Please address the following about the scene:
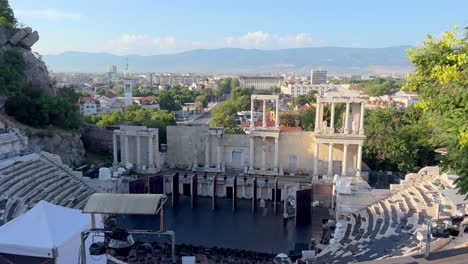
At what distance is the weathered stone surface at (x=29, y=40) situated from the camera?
44000mm

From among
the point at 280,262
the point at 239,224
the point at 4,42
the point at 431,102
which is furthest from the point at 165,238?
the point at 4,42

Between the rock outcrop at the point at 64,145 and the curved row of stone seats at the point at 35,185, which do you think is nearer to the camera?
the curved row of stone seats at the point at 35,185

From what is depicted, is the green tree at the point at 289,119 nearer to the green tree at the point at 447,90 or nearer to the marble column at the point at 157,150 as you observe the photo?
the marble column at the point at 157,150

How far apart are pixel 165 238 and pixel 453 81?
70.5ft

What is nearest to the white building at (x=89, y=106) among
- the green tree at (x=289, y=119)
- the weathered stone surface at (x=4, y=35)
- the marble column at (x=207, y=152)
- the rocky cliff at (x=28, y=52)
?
the rocky cliff at (x=28, y=52)

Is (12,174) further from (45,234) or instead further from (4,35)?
(4,35)

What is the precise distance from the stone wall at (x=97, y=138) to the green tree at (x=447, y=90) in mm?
37095

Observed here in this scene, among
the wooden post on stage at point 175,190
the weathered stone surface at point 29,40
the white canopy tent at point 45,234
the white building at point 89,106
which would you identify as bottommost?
the wooden post on stage at point 175,190

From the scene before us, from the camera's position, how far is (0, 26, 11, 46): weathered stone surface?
4120 cm

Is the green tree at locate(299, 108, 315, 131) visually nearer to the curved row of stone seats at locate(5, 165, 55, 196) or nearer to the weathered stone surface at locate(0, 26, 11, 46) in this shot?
the curved row of stone seats at locate(5, 165, 55, 196)

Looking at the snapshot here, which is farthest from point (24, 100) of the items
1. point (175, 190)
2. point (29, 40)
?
point (175, 190)

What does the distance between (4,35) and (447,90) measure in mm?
43055

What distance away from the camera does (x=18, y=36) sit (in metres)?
43.1

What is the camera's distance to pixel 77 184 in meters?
30.6
